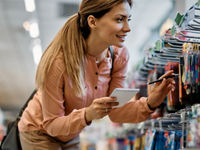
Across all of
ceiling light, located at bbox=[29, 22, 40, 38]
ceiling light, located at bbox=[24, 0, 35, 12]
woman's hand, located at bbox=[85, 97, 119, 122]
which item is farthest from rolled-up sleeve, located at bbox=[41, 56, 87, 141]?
ceiling light, located at bbox=[29, 22, 40, 38]

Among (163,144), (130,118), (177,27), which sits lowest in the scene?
(163,144)

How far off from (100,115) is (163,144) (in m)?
0.62

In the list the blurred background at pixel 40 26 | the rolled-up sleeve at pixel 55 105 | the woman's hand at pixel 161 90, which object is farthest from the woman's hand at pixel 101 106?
the blurred background at pixel 40 26

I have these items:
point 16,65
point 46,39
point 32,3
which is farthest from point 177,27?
point 16,65

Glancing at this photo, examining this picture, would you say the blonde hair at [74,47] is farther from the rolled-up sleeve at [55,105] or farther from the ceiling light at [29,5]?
the ceiling light at [29,5]

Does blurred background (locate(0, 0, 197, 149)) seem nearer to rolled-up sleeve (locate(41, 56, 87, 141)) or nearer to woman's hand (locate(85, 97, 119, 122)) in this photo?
rolled-up sleeve (locate(41, 56, 87, 141))

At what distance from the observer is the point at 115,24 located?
2018mm

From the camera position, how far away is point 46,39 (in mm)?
7074

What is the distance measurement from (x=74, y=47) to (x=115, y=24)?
→ 0.28 meters

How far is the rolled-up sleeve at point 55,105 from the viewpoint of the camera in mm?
2051

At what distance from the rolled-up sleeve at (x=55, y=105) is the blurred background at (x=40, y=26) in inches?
92.2

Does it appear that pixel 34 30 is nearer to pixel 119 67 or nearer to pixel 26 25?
pixel 26 25

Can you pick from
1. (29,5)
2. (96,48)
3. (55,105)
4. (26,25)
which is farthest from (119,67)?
(26,25)

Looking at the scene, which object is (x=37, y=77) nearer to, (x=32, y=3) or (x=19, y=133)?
(x=19, y=133)
